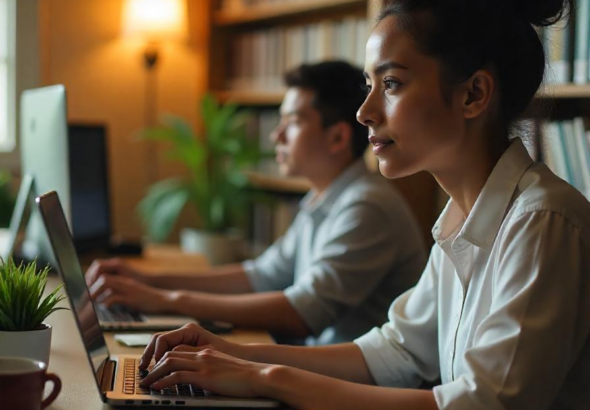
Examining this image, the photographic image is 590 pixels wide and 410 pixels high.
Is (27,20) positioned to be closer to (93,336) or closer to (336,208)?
(336,208)

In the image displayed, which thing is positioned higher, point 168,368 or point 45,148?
point 45,148

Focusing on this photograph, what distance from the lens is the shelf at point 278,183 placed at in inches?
144

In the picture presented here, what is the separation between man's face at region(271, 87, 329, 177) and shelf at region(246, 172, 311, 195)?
125 cm

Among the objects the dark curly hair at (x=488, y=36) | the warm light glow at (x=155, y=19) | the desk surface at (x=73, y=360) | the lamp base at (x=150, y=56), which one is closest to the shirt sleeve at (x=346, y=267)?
the desk surface at (x=73, y=360)

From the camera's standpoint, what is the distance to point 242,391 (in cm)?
110

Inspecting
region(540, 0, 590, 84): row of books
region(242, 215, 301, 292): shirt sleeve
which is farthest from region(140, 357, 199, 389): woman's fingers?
region(540, 0, 590, 84): row of books

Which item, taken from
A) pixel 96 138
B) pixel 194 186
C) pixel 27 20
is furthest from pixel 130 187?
pixel 96 138

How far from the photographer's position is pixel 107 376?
121 cm

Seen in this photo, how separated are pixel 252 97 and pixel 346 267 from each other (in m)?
2.29

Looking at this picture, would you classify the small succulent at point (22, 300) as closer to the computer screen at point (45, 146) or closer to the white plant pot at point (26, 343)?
the white plant pot at point (26, 343)

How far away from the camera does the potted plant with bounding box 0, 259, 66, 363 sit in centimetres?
113

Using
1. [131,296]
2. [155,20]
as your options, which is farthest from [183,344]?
[155,20]

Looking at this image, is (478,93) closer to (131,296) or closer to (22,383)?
(22,383)

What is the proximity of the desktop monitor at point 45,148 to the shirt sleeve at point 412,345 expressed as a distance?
0.67 m
